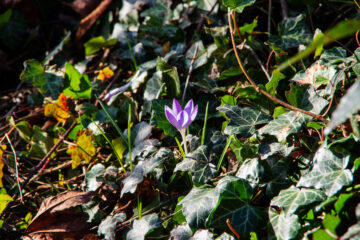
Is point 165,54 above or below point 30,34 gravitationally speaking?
below

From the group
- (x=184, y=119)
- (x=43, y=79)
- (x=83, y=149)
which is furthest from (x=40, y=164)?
(x=184, y=119)

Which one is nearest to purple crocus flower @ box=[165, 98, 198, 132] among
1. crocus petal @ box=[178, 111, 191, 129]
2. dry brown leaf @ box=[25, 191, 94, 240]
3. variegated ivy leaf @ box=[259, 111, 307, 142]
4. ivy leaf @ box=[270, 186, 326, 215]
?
crocus petal @ box=[178, 111, 191, 129]

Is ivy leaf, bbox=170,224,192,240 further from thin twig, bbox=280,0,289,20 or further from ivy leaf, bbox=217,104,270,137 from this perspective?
thin twig, bbox=280,0,289,20

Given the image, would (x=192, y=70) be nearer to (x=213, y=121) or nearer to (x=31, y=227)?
(x=213, y=121)

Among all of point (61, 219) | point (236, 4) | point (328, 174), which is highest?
point (236, 4)

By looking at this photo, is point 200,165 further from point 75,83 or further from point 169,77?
point 75,83

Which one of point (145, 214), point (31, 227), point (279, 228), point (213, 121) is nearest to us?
point (279, 228)

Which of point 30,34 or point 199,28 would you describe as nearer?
point 199,28

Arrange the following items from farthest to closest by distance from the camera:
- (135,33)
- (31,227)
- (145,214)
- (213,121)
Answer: (135,33), (213,121), (31,227), (145,214)

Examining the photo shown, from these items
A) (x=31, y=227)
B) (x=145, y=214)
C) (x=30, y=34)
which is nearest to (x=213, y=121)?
(x=145, y=214)
